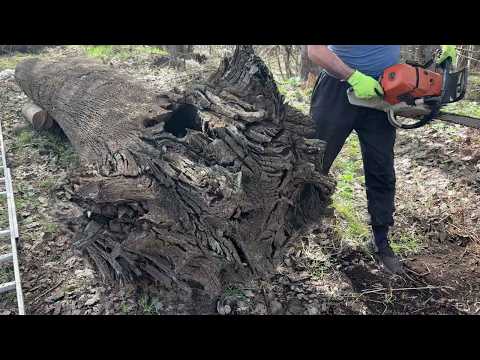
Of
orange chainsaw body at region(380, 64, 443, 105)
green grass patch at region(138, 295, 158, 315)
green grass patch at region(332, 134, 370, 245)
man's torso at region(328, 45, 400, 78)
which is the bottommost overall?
green grass patch at region(138, 295, 158, 315)

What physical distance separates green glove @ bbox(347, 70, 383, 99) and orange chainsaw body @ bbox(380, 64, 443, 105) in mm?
66

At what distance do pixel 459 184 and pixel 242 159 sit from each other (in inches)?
93.5

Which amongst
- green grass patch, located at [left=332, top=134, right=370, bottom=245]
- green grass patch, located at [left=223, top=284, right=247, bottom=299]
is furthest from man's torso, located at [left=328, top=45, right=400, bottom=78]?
green grass patch, located at [left=223, top=284, right=247, bottom=299]

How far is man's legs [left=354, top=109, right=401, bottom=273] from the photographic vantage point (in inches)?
115

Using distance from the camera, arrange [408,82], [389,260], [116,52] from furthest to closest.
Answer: [116,52] → [389,260] → [408,82]

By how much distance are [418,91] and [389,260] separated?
1.28 m

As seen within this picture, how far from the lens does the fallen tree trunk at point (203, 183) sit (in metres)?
2.50

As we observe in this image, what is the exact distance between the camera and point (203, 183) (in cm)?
246

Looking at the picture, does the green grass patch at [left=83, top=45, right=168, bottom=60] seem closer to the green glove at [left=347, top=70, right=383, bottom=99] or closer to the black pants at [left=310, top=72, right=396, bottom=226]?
the black pants at [left=310, top=72, right=396, bottom=226]

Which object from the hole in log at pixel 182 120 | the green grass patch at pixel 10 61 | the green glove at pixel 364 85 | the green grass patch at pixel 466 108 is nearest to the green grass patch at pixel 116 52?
the green grass patch at pixel 10 61

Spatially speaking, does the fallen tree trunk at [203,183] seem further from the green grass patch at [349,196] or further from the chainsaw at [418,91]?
the chainsaw at [418,91]

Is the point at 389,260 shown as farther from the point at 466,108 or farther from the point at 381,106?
the point at 466,108

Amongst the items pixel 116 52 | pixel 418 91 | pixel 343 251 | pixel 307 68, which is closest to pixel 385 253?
pixel 343 251

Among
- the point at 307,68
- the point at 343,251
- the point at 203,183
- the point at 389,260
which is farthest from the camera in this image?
the point at 307,68
